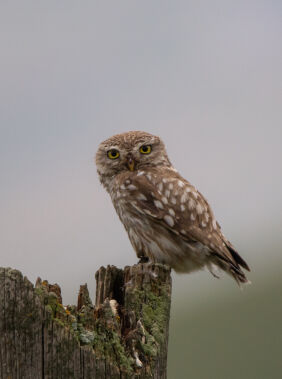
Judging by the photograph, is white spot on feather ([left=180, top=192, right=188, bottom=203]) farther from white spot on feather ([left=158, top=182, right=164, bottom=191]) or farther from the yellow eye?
the yellow eye

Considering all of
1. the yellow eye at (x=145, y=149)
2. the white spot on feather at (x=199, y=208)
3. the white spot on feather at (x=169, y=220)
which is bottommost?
the white spot on feather at (x=169, y=220)

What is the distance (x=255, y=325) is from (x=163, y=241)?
970 inches

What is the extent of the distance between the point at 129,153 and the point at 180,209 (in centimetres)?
96

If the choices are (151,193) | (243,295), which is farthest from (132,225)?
(243,295)

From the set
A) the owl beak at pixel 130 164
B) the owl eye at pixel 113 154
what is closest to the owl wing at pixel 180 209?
the owl beak at pixel 130 164

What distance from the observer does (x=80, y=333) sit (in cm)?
395

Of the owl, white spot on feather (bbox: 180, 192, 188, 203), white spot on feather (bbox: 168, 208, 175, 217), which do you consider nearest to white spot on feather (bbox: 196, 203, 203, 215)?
the owl

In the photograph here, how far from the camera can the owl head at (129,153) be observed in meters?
7.88

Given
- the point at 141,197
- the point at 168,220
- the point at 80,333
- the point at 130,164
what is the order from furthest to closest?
the point at 130,164 < the point at 141,197 < the point at 168,220 < the point at 80,333

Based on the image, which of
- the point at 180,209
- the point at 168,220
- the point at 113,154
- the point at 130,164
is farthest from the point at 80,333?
the point at 113,154

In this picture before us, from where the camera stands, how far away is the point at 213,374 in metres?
25.7

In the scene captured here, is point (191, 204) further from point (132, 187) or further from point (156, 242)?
point (132, 187)

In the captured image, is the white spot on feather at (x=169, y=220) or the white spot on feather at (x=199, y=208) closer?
the white spot on feather at (x=169, y=220)

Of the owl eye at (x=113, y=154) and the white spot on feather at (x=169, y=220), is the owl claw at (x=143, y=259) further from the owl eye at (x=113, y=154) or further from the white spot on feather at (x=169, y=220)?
the owl eye at (x=113, y=154)
